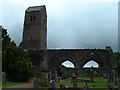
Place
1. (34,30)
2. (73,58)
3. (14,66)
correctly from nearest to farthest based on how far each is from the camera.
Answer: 1. (14,66)
2. (73,58)
3. (34,30)

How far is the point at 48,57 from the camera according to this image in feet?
131

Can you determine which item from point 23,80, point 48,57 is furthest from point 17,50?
point 48,57

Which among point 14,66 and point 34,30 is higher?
point 34,30

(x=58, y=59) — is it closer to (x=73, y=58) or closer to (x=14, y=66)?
(x=73, y=58)

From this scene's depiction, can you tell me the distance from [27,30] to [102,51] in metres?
19.8

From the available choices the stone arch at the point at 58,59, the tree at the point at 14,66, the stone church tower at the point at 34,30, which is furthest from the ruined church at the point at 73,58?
the tree at the point at 14,66

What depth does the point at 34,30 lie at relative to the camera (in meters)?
46.3

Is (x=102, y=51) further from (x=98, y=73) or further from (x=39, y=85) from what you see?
(x=39, y=85)

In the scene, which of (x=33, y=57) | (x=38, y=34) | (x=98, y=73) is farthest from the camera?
(x=38, y=34)

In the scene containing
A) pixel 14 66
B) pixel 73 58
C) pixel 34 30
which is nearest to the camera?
pixel 14 66

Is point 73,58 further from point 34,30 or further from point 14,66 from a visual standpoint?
point 14,66

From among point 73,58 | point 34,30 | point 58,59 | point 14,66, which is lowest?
point 14,66

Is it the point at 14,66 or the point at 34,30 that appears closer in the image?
the point at 14,66

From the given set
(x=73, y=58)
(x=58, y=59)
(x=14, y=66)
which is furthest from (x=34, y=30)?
(x=14, y=66)
